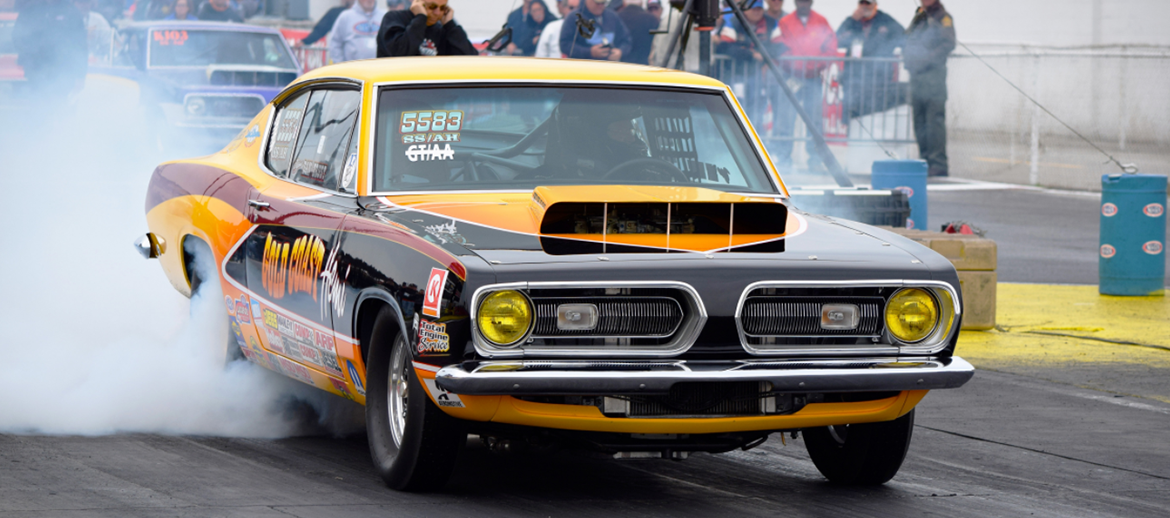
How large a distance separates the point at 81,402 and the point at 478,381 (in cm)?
253

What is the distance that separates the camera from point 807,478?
540 centimetres

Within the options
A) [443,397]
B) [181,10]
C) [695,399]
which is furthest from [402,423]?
[181,10]

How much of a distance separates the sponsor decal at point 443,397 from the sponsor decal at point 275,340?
1.31m

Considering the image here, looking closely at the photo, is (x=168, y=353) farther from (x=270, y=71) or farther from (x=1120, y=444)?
(x=270, y=71)

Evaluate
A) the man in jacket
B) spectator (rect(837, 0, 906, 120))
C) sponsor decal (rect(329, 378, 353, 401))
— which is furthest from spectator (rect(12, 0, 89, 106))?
sponsor decal (rect(329, 378, 353, 401))

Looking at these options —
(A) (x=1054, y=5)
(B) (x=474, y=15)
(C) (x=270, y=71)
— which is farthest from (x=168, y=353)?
(A) (x=1054, y=5)

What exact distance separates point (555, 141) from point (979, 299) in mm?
4349

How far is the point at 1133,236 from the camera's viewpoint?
1057 centimetres

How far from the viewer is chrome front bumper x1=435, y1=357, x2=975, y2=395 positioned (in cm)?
430

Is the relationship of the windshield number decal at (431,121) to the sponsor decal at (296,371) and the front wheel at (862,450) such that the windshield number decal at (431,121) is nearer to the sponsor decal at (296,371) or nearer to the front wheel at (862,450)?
the sponsor decal at (296,371)

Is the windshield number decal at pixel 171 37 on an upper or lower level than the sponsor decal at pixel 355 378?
upper

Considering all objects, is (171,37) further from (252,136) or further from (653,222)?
(653,222)

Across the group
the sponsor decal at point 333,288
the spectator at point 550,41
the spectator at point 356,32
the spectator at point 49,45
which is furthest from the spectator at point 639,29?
the sponsor decal at point 333,288

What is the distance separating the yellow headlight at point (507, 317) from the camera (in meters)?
4.37
